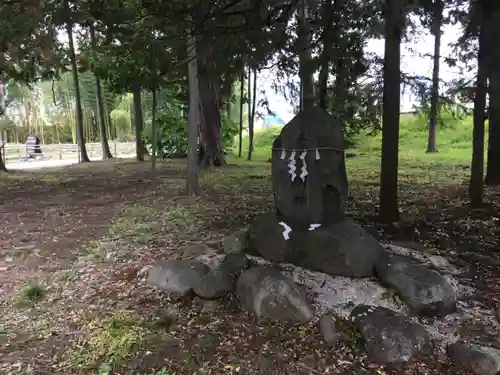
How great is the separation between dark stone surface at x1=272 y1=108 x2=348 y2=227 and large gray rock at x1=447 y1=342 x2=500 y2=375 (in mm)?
1518

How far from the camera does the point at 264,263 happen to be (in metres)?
4.12

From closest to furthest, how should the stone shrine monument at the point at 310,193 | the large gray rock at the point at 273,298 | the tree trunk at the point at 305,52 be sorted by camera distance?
the large gray rock at the point at 273,298
the stone shrine monument at the point at 310,193
the tree trunk at the point at 305,52

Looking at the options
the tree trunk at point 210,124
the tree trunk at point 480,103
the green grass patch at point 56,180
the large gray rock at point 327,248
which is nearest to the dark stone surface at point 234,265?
the large gray rock at point 327,248

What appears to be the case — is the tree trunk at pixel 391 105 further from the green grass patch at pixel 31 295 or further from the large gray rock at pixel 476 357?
A: the green grass patch at pixel 31 295

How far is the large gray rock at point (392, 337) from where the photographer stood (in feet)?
9.41

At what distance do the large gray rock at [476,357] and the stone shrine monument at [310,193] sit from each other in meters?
Result: 1.13

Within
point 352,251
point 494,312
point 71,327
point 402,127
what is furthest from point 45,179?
point 402,127

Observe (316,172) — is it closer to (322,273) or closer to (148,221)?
(322,273)

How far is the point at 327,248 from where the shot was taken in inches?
152

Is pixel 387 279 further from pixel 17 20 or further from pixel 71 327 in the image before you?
pixel 17 20

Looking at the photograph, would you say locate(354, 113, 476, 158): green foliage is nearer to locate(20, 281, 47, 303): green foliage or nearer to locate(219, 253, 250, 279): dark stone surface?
locate(219, 253, 250, 279): dark stone surface

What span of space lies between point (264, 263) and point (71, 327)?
5.66ft

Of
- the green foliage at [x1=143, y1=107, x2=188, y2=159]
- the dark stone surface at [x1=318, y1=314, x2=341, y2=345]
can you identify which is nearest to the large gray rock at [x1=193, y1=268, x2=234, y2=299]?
the dark stone surface at [x1=318, y1=314, x2=341, y2=345]

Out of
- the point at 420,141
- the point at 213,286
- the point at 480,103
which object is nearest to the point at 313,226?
the point at 213,286
